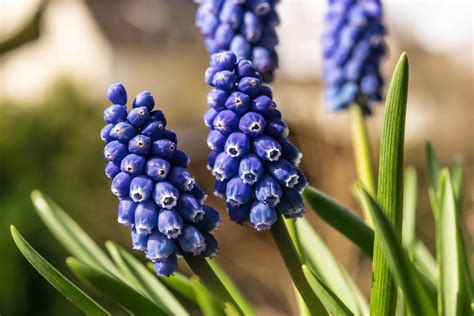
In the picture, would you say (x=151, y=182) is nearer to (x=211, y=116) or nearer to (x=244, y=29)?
(x=211, y=116)

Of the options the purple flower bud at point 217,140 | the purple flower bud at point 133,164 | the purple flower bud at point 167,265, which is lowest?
the purple flower bud at point 167,265

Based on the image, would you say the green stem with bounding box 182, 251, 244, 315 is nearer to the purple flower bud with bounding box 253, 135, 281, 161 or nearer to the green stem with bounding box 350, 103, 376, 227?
the purple flower bud with bounding box 253, 135, 281, 161

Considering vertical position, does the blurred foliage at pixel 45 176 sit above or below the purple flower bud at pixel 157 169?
above

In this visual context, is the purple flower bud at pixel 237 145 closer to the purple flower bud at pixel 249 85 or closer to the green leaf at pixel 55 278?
the purple flower bud at pixel 249 85

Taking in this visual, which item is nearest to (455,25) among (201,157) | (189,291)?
(201,157)

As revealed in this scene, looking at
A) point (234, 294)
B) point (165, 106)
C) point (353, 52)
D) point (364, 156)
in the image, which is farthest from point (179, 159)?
point (165, 106)

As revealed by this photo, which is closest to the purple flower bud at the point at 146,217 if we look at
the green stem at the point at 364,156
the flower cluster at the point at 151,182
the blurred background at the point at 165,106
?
the flower cluster at the point at 151,182

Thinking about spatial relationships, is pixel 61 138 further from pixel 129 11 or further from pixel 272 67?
pixel 272 67
